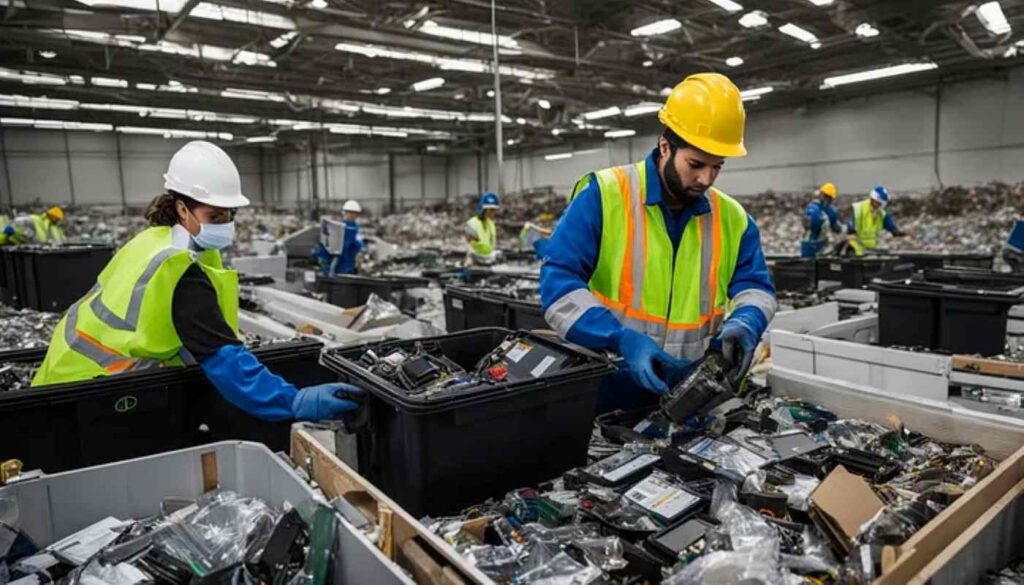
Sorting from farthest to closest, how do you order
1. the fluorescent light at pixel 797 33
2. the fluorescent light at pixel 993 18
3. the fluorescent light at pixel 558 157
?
the fluorescent light at pixel 558 157 < the fluorescent light at pixel 797 33 < the fluorescent light at pixel 993 18

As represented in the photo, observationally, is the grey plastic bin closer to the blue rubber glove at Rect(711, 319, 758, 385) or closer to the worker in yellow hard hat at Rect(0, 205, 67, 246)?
the blue rubber glove at Rect(711, 319, 758, 385)

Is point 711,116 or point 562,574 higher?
point 711,116

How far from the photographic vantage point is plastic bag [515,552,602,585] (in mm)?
1069

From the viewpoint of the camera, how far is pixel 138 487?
1447 mm

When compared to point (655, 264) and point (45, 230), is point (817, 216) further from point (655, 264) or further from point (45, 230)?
point (45, 230)

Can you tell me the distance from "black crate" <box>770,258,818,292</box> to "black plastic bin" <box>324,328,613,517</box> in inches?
185

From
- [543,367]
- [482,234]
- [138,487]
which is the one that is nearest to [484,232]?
[482,234]

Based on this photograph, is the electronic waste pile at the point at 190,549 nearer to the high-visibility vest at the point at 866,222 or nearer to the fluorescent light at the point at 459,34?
the fluorescent light at the point at 459,34

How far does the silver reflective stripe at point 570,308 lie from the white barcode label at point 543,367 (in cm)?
25

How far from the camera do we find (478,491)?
142 centimetres

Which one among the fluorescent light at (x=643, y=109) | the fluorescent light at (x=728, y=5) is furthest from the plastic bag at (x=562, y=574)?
the fluorescent light at (x=643, y=109)

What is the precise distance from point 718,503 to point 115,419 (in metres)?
1.67

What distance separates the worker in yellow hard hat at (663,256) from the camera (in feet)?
5.78

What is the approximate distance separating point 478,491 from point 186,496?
682mm
